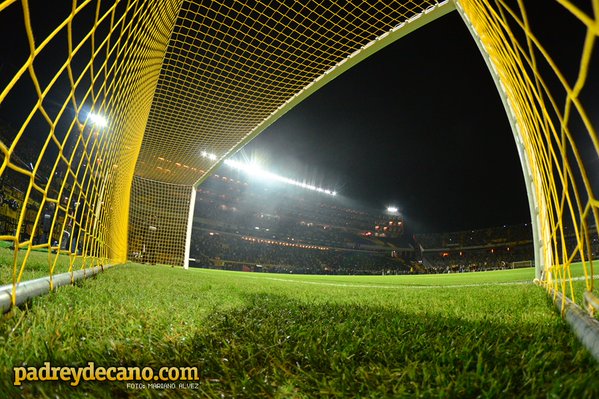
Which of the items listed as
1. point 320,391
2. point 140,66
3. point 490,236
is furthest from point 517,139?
point 490,236

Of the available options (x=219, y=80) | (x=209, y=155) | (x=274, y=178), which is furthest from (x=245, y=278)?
(x=274, y=178)

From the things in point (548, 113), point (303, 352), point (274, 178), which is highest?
point (274, 178)

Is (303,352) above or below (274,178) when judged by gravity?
below

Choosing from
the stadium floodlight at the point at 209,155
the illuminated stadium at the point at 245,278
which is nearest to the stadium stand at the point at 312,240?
the illuminated stadium at the point at 245,278

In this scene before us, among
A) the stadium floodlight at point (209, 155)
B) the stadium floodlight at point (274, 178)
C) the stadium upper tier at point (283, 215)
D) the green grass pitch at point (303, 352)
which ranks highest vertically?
the stadium floodlight at point (274, 178)

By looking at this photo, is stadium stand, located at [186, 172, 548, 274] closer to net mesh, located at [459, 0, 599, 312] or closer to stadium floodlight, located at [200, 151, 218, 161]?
stadium floodlight, located at [200, 151, 218, 161]

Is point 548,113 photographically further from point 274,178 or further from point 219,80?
point 274,178

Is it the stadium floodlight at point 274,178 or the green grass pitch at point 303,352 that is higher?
the stadium floodlight at point 274,178

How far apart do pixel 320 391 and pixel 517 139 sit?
430cm

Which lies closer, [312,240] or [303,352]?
[303,352]

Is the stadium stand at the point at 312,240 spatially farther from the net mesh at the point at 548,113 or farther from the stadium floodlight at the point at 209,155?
the net mesh at the point at 548,113

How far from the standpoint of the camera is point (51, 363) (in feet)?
2.96

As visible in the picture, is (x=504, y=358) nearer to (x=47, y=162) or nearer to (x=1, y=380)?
(x=1, y=380)

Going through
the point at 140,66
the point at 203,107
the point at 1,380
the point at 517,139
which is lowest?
the point at 1,380
